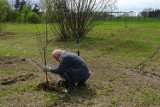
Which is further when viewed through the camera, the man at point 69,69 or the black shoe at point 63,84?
the black shoe at point 63,84

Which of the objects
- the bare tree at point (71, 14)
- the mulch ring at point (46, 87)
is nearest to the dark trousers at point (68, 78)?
the mulch ring at point (46, 87)

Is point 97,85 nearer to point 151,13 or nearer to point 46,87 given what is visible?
point 46,87

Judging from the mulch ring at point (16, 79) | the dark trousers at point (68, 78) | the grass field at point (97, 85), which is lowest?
the grass field at point (97, 85)

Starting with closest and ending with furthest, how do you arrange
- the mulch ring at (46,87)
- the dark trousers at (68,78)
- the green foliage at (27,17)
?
the dark trousers at (68,78)
the mulch ring at (46,87)
the green foliage at (27,17)

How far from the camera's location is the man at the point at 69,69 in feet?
30.2

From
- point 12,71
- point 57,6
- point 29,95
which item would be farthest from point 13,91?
point 57,6

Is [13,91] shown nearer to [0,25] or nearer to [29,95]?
[29,95]

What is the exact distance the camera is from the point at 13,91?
945cm

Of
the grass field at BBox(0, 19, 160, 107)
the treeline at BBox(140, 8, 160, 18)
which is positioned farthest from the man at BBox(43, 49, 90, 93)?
the treeline at BBox(140, 8, 160, 18)

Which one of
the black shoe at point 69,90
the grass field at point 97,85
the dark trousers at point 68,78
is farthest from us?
the dark trousers at point 68,78

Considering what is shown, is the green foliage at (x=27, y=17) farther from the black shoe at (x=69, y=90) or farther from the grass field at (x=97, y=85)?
the black shoe at (x=69, y=90)

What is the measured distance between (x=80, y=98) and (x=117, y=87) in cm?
189

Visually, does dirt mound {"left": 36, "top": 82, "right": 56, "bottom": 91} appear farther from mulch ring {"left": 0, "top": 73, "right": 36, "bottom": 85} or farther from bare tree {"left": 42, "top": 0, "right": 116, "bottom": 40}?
bare tree {"left": 42, "top": 0, "right": 116, "bottom": 40}

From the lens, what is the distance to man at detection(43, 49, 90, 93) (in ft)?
30.2
